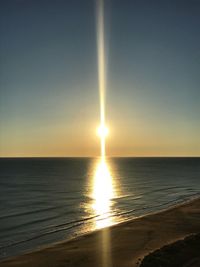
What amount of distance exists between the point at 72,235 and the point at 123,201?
947 inches

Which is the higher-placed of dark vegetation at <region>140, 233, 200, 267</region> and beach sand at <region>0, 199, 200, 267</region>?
dark vegetation at <region>140, 233, 200, 267</region>

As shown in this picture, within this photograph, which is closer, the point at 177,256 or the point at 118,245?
the point at 177,256

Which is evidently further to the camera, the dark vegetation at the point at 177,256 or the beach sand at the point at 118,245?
the beach sand at the point at 118,245

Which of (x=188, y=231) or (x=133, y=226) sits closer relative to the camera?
(x=188, y=231)

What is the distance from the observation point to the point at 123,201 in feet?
178

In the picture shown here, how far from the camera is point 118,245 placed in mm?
26344

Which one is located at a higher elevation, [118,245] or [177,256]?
[177,256]

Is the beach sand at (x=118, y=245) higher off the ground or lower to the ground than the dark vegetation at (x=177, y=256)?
lower

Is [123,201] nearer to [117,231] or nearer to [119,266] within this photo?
[117,231]

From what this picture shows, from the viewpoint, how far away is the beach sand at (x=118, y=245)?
21.7 meters

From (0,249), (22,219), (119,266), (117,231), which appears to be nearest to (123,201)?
(22,219)

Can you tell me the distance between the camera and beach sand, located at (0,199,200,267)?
21688 mm

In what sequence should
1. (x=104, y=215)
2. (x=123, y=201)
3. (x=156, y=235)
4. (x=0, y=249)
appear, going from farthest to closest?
(x=123, y=201) → (x=104, y=215) → (x=156, y=235) → (x=0, y=249)

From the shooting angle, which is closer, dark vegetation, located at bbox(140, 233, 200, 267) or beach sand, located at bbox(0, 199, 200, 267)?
dark vegetation, located at bbox(140, 233, 200, 267)
